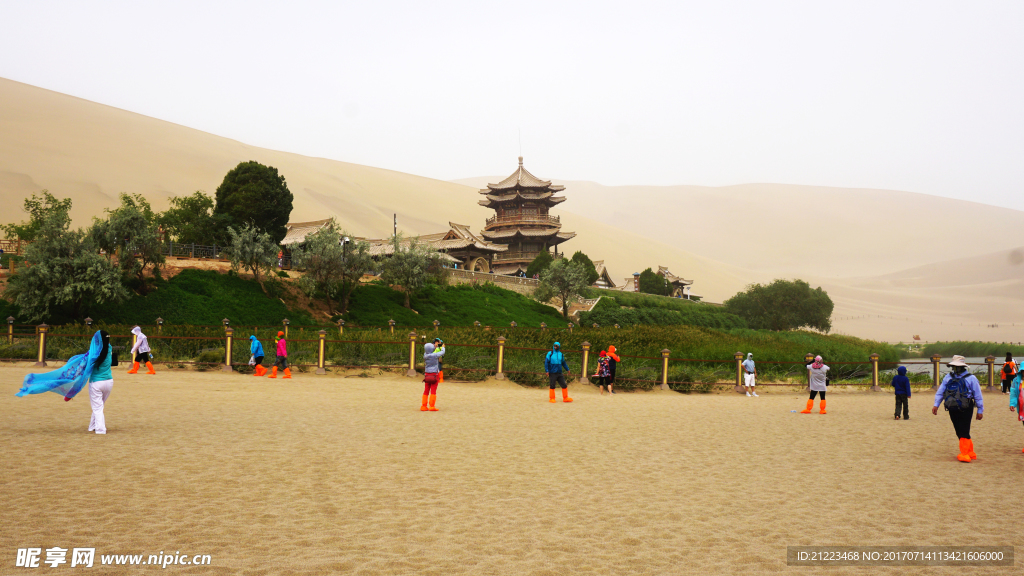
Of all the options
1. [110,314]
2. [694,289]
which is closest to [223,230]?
[110,314]

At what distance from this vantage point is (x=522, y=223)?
78.6 metres

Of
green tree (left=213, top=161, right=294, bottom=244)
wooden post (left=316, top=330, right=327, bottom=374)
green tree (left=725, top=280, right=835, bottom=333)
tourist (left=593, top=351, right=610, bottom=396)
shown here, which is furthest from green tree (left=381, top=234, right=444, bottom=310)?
green tree (left=725, top=280, right=835, bottom=333)

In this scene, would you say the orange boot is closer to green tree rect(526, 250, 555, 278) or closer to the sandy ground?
the sandy ground

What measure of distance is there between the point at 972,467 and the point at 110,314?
117ft

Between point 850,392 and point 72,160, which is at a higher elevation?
point 72,160

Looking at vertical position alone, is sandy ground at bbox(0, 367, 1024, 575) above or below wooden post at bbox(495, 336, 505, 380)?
below

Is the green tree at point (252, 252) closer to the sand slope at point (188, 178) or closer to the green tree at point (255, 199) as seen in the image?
the green tree at point (255, 199)

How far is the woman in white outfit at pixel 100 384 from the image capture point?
9484 mm

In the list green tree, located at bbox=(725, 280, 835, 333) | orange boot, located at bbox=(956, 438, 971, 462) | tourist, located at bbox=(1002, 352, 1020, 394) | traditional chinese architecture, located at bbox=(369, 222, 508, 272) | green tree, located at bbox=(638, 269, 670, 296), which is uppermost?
traditional chinese architecture, located at bbox=(369, 222, 508, 272)

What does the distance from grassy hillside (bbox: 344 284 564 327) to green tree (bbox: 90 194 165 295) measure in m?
11.5

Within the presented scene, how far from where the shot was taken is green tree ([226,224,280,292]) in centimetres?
3934

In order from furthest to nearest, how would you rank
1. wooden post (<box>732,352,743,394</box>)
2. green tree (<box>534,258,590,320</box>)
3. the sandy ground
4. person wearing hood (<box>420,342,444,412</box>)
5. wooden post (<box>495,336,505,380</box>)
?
green tree (<box>534,258,590,320</box>) → wooden post (<box>732,352,743,394</box>) → wooden post (<box>495,336,505,380</box>) → person wearing hood (<box>420,342,444,412</box>) → the sandy ground

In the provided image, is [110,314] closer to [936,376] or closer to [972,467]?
[972,467]

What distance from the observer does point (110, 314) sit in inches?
1275
